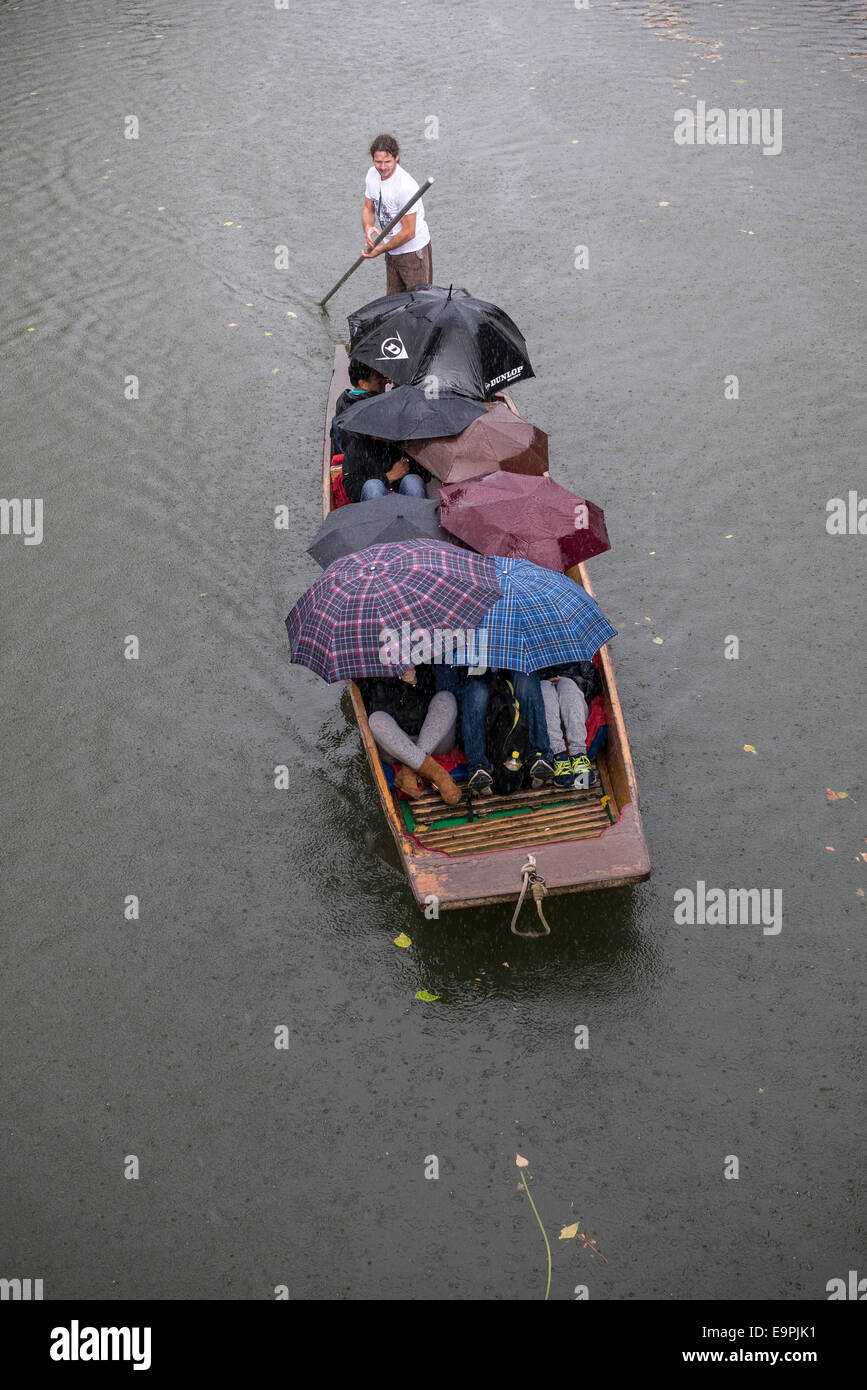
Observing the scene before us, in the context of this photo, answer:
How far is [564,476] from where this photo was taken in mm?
9297

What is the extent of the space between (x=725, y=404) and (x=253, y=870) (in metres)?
6.10

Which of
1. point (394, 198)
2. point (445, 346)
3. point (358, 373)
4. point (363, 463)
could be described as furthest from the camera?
point (394, 198)

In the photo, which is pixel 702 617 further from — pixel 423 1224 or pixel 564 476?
pixel 423 1224

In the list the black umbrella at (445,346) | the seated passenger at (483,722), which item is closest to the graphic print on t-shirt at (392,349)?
the black umbrella at (445,346)

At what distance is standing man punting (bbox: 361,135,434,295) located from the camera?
9.41m

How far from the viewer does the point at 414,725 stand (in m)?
6.33

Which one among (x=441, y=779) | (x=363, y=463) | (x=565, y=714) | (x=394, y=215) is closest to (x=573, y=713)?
(x=565, y=714)

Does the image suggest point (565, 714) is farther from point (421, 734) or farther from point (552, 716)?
point (421, 734)

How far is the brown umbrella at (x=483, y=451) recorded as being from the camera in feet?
24.2

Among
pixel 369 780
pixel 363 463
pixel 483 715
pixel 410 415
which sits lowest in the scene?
pixel 369 780

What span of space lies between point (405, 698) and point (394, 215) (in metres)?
5.21

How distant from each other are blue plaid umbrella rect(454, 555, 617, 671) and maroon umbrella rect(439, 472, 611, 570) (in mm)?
402
